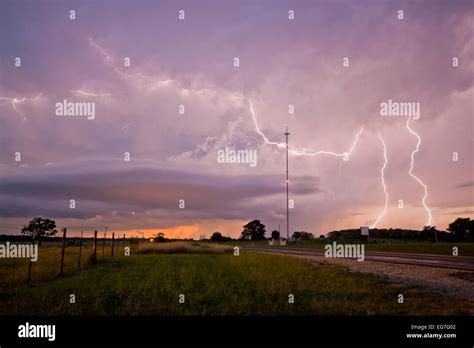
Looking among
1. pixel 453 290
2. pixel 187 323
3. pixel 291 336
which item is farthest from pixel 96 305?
pixel 453 290

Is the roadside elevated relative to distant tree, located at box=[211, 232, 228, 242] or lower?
elevated

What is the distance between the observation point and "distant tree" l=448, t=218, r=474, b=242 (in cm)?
7800

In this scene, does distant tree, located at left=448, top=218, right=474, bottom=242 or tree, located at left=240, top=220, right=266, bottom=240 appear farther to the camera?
tree, located at left=240, top=220, right=266, bottom=240

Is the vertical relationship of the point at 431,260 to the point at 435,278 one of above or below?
below

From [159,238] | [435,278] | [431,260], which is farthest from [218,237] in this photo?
[435,278]

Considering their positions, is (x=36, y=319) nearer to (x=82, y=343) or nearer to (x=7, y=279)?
(x=82, y=343)

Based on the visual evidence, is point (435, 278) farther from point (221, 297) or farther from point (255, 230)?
point (255, 230)

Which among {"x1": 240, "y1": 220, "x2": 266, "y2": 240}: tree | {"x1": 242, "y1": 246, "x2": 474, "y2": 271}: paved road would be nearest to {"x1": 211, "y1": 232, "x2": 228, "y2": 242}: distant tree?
{"x1": 240, "y1": 220, "x2": 266, "y2": 240}: tree

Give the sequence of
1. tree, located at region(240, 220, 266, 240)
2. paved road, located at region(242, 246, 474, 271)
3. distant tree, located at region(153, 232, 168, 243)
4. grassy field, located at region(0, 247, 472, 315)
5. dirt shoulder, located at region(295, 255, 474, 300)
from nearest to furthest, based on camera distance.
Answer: grassy field, located at region(0, 247, 472, 315), dirt shoulder, located at region(295, 255, 474, 300), paved road, located at region(242, 246, 474, 271), distant tree, located at region(153, 232, 168, 243), tree, located at region(240, 220, 266, 240)

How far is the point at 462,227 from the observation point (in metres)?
80.0

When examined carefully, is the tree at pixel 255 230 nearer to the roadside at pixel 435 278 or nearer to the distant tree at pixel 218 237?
the distant tree at pixel 218 237

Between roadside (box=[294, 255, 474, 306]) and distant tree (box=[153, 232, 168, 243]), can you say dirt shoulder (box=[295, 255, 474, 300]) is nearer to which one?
roadside (box=[294, 255, 474, 306])

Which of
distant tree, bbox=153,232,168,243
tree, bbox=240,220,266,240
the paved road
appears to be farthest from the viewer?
tree, bbox=240,220,266,240

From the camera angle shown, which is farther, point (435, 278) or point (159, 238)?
point (159, 238)
